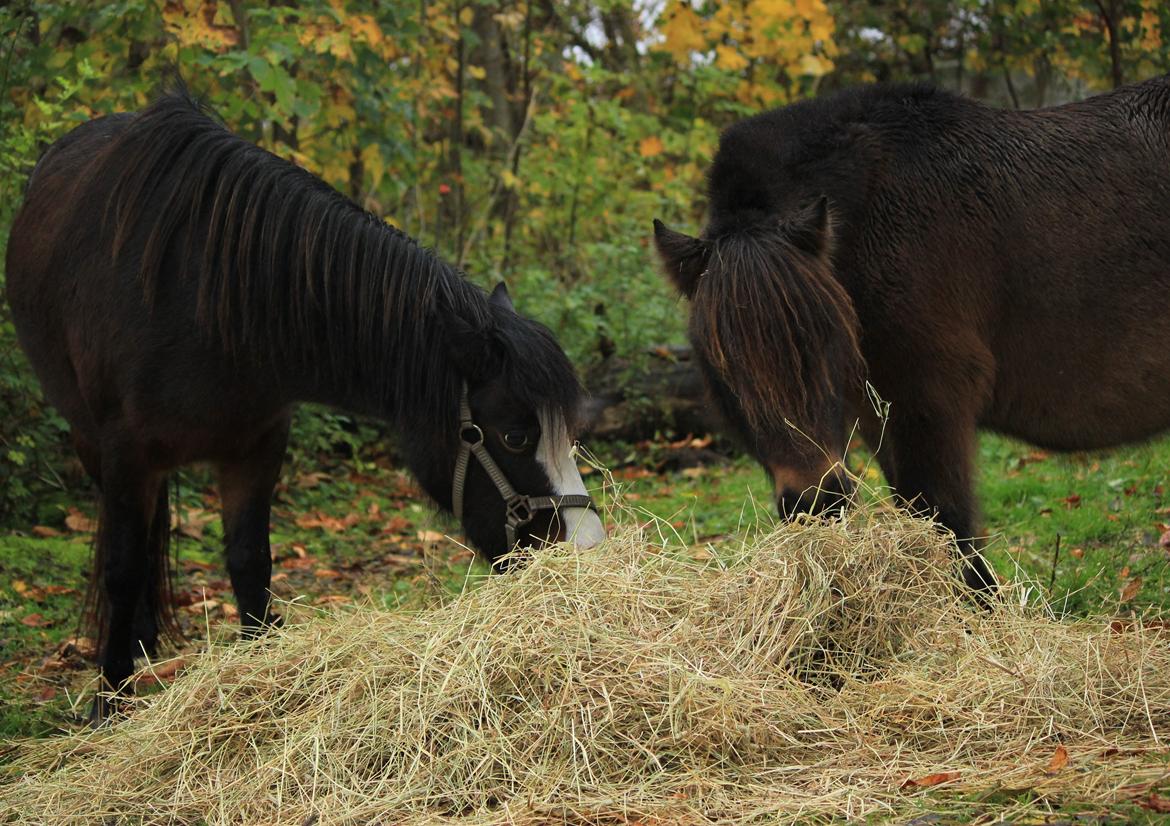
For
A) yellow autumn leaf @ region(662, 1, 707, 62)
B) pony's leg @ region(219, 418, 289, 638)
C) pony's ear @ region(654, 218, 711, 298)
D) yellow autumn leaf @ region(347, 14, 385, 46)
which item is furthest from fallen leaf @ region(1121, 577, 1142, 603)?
yellow autumn leaf @ region(662, 1, 707, 62)

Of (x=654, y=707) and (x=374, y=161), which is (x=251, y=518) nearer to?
(x=654, y=707)

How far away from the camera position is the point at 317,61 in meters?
7.41

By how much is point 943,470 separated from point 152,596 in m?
3.28

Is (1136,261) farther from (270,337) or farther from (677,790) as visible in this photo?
(270,337)

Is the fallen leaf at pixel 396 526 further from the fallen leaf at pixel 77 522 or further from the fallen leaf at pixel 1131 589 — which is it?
the fallen leaf at pixel 1131 589

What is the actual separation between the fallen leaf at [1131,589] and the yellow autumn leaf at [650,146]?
22.8ft

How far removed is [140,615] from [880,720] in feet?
10.5

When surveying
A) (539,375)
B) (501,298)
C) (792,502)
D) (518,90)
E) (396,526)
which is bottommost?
(396,526)

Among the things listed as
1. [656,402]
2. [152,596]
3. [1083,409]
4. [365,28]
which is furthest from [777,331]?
[656,402]

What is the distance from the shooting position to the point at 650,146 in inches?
432

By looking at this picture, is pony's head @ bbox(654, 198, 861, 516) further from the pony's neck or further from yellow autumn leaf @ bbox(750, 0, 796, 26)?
yellow autumn leaf @ bbox(750, 0, 796, 26)

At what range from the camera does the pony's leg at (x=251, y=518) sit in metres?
4.71

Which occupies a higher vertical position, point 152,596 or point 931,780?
point 931,780

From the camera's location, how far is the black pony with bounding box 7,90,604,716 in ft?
13.5
